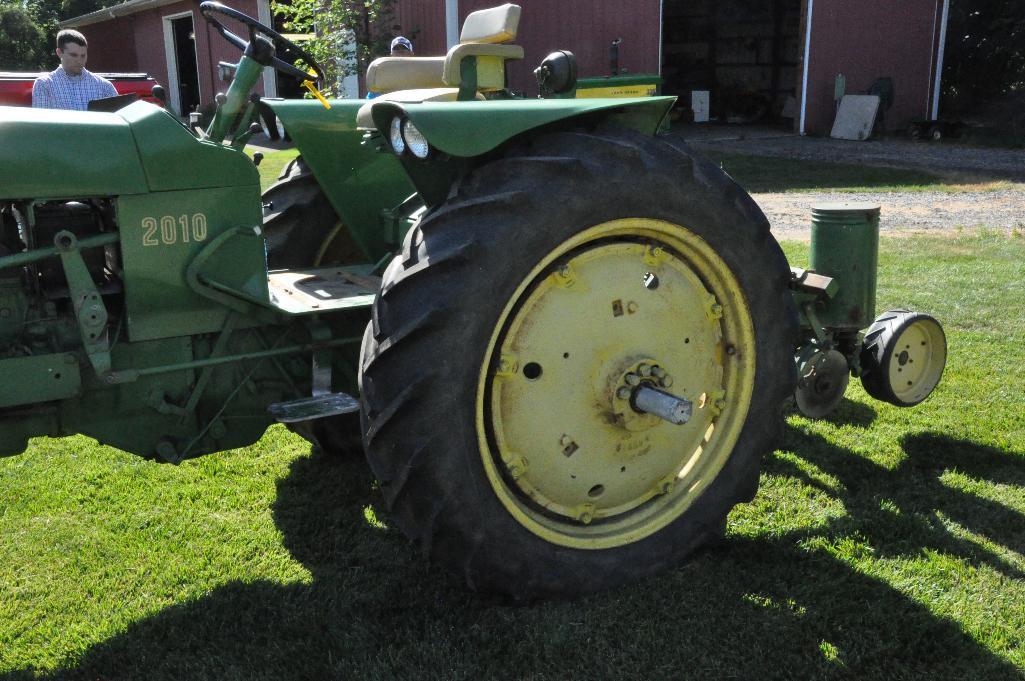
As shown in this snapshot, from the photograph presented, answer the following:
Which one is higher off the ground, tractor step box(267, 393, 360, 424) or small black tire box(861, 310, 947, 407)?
tractor step box(267, 393, 360, 424)

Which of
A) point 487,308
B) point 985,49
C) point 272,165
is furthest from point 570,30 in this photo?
point 487,308

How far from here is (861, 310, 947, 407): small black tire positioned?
3701mm

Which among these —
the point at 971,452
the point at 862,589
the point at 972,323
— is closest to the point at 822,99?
the point at 972,323

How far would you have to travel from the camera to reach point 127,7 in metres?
23.4

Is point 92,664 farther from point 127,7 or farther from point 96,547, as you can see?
point 127,7

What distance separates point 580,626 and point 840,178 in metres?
10.3

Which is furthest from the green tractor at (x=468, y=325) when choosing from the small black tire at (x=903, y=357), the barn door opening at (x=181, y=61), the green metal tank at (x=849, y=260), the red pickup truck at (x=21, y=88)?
the barn door opening at (x=181, y=61)

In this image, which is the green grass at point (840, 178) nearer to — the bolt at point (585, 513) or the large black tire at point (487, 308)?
the large black tire at point (487, 308)

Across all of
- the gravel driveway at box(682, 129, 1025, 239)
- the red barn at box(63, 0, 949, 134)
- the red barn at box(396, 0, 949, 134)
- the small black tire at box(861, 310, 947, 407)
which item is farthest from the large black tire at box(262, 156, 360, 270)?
the red barn at box(396, 0, 949, 134)

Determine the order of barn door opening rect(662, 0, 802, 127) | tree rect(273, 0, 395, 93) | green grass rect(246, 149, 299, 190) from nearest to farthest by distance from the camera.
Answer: green grass rect(246, 149, 299, 190) → tree rect(273, 0, 395, 93) → barn door opening rect(662, 0, 802, 127)

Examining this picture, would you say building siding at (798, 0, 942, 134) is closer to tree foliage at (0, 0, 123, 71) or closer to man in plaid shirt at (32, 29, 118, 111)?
man in plaid shirt at (32, 29, 118, 111)

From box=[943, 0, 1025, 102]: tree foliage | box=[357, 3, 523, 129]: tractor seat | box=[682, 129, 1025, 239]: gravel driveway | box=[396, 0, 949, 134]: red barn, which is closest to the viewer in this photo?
box=[357, 3, 523, 129]: tractor seat

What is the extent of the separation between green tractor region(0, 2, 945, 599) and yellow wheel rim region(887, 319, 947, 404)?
1.22 metres

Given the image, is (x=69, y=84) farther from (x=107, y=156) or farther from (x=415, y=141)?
(x=415, y=141)
